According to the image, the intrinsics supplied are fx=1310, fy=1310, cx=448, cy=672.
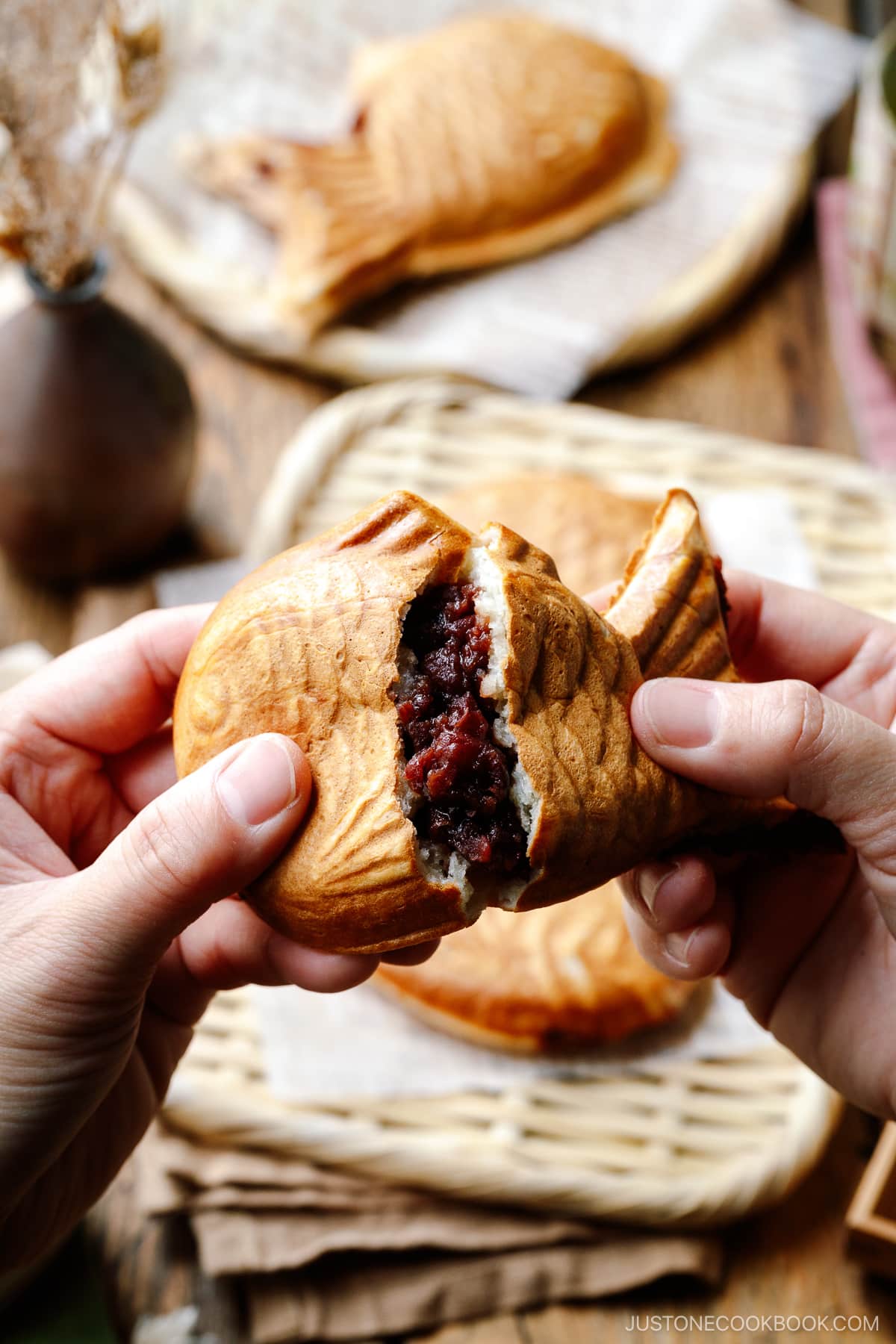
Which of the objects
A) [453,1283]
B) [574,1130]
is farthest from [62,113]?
[453,1283]

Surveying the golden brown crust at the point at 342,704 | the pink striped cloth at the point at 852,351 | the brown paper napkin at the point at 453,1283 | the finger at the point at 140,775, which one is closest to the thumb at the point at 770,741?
the golden brown crust at the point at 342,704

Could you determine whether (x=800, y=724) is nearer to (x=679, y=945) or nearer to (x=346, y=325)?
(x=679, y=945)

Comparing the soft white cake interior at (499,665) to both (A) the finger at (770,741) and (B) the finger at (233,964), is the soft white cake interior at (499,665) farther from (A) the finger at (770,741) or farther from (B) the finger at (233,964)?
(B) the finger at (233,964)

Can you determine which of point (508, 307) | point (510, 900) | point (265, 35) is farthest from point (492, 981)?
point (265, 35)

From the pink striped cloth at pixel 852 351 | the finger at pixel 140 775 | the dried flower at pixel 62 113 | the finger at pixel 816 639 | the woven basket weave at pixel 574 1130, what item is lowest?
the woven basket weave at pixel 574 1130

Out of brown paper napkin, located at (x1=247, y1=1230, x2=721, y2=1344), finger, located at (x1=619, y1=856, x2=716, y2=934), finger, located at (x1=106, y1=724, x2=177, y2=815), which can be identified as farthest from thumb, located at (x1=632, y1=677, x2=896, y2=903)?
brown paper napkin, located at (x1=247, y1=1230, x2=721, y2=1344)

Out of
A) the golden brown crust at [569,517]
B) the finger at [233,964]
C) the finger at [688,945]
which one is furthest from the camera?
the golden brown crust at [569,517]
